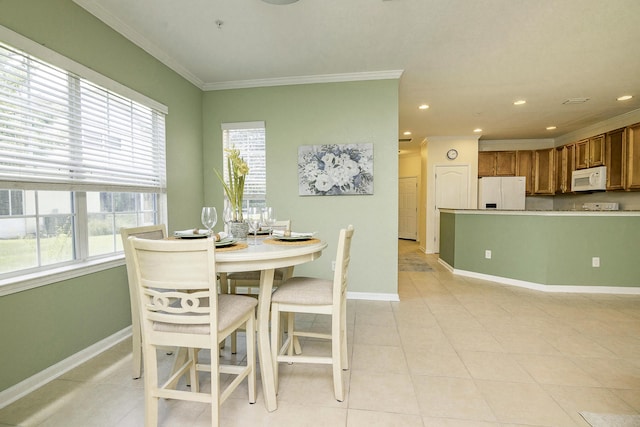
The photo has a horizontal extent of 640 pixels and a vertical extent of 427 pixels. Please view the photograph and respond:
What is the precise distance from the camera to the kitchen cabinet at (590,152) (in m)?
5.11

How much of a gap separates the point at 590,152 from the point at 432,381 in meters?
5.87

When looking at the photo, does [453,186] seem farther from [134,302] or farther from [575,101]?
[134,302]

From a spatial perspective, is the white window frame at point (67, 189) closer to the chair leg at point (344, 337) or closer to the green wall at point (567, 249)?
the chair leg at point (344, 337)

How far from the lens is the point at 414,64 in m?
3.17

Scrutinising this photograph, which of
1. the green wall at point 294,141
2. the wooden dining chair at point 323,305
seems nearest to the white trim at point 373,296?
the green wall at point 294,141

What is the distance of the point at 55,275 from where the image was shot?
6.41 ft

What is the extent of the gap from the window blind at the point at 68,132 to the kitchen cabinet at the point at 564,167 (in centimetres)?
730

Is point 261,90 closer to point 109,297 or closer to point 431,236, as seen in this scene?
point 109,297

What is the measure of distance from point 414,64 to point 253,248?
273 cm

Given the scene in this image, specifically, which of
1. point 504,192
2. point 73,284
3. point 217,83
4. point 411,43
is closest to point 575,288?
point 504,192

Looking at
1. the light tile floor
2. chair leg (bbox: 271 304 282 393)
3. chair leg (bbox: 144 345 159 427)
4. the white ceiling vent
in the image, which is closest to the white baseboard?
the light tile floor

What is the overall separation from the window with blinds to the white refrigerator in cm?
520

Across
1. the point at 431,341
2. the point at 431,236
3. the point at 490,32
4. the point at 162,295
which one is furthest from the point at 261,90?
the point at 431,236

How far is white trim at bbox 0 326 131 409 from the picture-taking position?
66.6 inches
